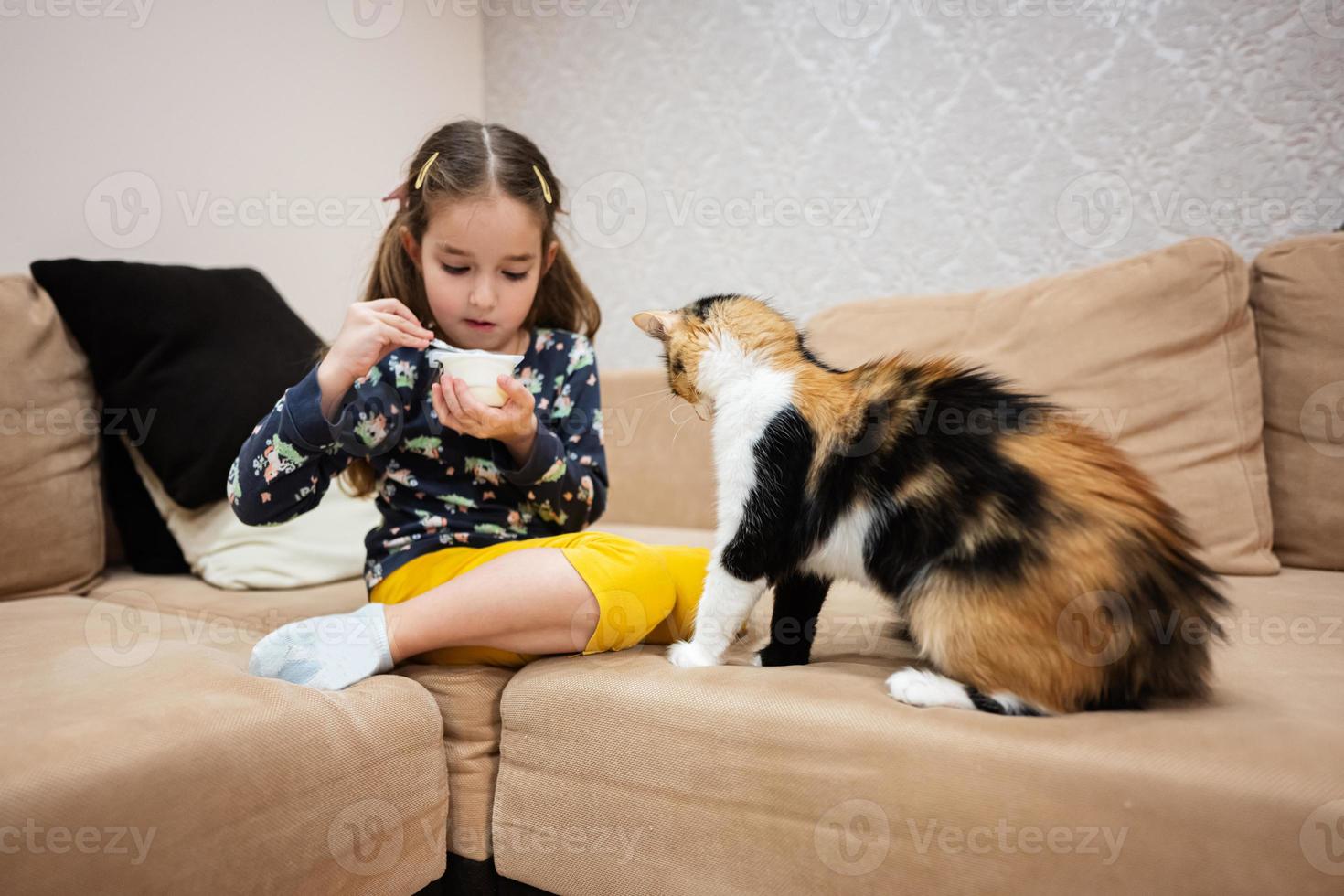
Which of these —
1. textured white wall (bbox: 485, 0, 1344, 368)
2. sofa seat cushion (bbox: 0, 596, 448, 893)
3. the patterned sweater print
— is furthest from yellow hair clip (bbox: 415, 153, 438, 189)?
textured white wall (bbox: 485, 0, 1344, 368)

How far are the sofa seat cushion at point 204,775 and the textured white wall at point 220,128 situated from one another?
111 cm

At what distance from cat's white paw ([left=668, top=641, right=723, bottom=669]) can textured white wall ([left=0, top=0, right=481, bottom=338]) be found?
1.62m

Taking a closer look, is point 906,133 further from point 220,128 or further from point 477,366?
point 220,128

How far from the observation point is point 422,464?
1.39 meters

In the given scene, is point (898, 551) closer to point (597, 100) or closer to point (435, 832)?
point (435, 832)

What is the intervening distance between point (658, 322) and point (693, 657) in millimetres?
464

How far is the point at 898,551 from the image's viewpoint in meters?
0.96

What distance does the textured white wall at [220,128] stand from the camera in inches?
69.3

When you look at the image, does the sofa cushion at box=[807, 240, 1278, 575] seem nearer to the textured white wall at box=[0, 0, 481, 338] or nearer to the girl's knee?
the girl's knee

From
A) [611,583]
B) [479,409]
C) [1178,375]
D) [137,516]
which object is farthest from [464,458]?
[1178,375]

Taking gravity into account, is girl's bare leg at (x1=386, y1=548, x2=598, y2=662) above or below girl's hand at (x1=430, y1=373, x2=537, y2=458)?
below

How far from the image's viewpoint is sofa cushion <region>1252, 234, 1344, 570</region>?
1.51m

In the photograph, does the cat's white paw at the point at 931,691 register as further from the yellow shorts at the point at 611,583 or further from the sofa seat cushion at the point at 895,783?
the yellow shorts at the point at 611,583

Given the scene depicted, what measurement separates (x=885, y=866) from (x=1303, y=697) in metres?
0.47
